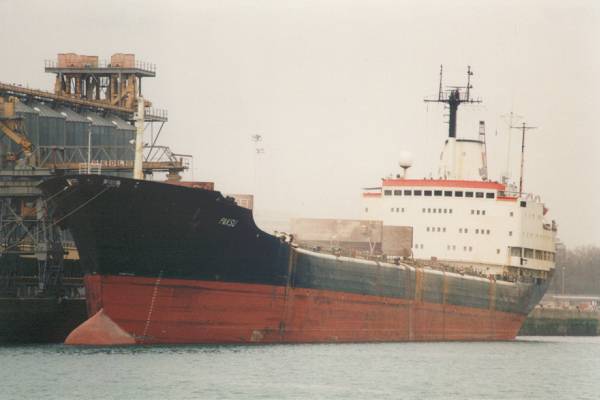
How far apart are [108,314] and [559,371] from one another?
13.6 meters

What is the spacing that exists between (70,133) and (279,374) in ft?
74.5

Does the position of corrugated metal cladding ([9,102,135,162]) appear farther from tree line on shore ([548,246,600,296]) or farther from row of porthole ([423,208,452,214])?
tree line on shore ([548,246,600,296])

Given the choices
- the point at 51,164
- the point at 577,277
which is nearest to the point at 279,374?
the point at 51,164

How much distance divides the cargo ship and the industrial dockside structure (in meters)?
2.60

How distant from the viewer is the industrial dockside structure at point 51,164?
4041cm

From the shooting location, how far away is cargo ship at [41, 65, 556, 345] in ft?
120

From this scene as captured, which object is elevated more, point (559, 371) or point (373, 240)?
point (373, 240)

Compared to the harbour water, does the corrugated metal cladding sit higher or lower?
higher

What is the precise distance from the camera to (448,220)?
5272 centimetres

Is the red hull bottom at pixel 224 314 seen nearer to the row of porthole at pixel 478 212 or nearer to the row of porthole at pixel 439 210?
the row of porthole at pixel 439 210

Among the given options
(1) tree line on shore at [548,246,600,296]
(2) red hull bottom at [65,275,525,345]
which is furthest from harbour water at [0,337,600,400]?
(1) tree line on shore at [548,246,600,296]

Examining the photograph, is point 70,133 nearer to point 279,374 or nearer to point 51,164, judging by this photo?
point 51,164

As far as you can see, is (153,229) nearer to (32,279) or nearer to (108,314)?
(108,314)

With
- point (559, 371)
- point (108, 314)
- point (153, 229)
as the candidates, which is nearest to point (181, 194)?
point (153, 229)
